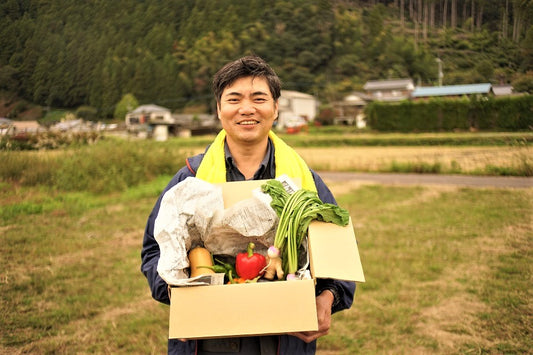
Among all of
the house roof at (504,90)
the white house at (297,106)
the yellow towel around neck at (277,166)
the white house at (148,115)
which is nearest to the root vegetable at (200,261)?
the yellow towel around neck at (277,166)

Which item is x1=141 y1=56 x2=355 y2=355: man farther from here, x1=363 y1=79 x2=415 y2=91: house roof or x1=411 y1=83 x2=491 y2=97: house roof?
x1=363 y1=79 x2=415 y2=91: house roof

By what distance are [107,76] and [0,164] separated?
22.8 ft

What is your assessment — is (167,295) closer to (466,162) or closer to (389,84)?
(466,162)

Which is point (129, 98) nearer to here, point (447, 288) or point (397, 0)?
point (397, 0)

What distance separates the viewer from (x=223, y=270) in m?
1.58

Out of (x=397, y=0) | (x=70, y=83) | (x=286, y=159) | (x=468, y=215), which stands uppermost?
(x=397, y=0)

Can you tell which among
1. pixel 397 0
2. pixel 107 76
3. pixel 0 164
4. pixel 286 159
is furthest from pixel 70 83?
pixel 397 0

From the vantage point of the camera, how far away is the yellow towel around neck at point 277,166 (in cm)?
184

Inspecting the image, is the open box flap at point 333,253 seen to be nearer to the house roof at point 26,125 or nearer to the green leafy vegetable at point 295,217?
the green leafy vegetable at point 295,217

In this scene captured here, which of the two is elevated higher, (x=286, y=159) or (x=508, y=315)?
(x=286, y=159)

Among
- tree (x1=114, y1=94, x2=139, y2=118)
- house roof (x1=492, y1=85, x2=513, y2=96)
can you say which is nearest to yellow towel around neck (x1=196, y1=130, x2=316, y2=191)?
house roof (x1=492, y1=85, x2=513, y2=96)

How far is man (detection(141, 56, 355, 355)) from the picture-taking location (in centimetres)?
167

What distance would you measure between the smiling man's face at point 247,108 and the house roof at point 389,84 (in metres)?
37.2

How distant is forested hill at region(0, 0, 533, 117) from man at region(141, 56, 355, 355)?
1007 millimetres
